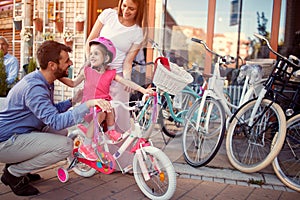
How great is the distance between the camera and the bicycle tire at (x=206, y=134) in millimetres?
2656

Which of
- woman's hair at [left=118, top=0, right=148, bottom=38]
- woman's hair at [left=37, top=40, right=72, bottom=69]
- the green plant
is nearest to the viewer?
woman's hair at [left=118, top=0, right=148, bottom=38]

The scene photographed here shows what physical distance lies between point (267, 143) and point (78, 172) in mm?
1708

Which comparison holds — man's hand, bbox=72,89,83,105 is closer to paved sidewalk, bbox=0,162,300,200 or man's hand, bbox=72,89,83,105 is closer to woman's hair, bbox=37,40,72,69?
woman's hair, bbox=37,40,72,69

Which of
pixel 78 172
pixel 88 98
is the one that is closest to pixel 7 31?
pixel 78 172

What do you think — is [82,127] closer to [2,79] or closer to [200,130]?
[200,130]

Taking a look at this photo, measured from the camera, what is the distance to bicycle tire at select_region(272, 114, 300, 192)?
2.72 meters

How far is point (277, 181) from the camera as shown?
9.21 feet

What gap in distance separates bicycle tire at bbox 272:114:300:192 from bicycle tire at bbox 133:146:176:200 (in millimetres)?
1132

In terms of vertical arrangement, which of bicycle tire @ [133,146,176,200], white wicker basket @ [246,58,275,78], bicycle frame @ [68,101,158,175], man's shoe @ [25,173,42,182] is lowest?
man's shoe @ [25,173,42,182]

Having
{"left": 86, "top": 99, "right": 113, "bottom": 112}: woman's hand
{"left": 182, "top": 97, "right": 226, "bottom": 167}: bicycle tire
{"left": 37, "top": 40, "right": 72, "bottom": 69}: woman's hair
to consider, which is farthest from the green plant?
{"left": 86, "top": 99, "right": 113, "bottom": 112}: woman's hand

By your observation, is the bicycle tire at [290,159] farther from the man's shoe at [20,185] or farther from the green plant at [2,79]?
the green plant at [2,79]

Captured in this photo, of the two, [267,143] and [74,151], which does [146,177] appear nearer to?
[74,151]

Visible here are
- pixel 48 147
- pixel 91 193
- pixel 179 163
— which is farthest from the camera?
pixel 179 163

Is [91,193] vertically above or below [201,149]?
below
